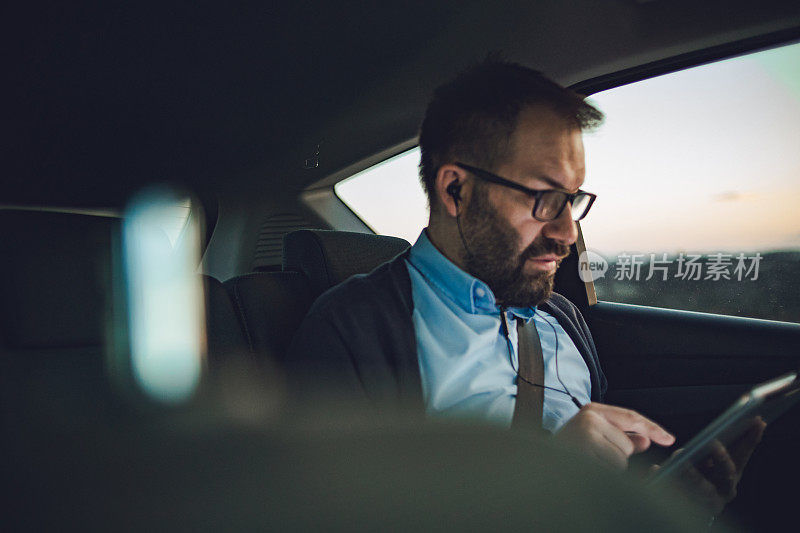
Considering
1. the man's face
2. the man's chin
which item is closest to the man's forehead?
the man's face

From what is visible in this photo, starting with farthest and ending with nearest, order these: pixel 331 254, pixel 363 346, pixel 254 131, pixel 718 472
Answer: pixel 254 131
pixel 331 254
pixel 363 346
pixel 718 472

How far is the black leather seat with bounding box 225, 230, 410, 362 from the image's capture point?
5.09ft

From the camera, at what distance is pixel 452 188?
1458mm

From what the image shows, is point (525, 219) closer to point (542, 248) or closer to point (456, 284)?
point (542, 248)

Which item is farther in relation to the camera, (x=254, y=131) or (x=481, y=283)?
(x=254, y=131)

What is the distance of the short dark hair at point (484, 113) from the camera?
4.63ft

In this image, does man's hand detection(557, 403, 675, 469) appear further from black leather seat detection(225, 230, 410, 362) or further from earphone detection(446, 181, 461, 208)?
black leather seat detection(225, 230, 410, 362)

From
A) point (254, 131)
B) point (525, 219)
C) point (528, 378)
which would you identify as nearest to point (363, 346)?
point (528, 378)

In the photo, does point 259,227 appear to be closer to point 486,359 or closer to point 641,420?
point 486,359

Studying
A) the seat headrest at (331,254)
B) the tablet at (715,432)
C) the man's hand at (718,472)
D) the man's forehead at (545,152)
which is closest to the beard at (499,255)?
the man's forehead at (545,152)

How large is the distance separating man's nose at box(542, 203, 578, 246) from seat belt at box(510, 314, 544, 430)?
224 mm

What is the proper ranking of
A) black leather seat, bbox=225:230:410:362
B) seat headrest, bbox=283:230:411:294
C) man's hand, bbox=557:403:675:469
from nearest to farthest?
man's hand, bbox=557:403:675:469 < black leather seat, bbox=225:230:410:362 < seat headrest, bbox=283:230:411:294

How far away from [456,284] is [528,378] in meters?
0.27

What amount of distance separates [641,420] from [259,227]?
2.06 m
